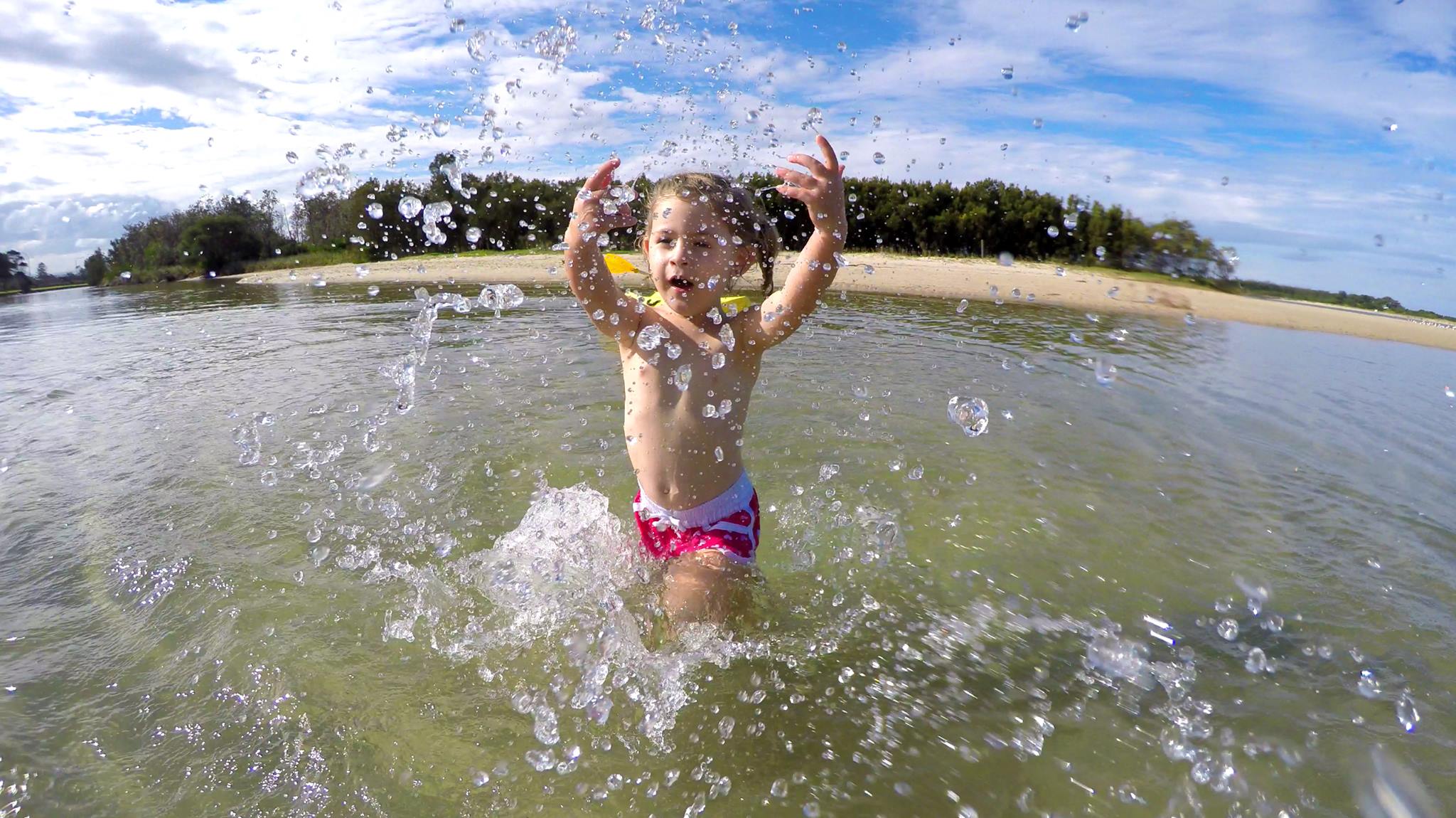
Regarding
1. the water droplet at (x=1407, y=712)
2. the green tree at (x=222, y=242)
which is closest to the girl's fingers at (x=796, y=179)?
the water droplet at (x=1407, y=712)

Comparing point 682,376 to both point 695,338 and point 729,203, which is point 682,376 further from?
point 729,203

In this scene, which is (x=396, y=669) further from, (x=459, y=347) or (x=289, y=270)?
(x=289, y=270)

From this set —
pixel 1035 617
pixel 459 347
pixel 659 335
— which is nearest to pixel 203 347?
pixel 459 347

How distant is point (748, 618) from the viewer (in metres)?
2.67

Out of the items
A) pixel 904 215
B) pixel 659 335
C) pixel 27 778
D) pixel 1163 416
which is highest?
pixel 904 215

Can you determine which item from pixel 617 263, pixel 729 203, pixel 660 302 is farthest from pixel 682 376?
pixel 617 263

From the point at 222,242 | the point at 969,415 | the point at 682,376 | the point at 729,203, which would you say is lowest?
the point at 969,415

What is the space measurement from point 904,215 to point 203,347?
13643mm

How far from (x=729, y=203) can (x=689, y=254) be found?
0.29 m

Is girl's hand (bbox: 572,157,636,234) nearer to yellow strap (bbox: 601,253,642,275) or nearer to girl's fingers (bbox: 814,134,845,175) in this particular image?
girl's fingers (bbox: 814,134,845,175)

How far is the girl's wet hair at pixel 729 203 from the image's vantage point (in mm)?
2941

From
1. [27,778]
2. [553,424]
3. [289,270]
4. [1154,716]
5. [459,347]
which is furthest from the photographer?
[289,270]

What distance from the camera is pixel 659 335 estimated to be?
2990 mm

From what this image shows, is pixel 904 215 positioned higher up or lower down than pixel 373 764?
higher up
